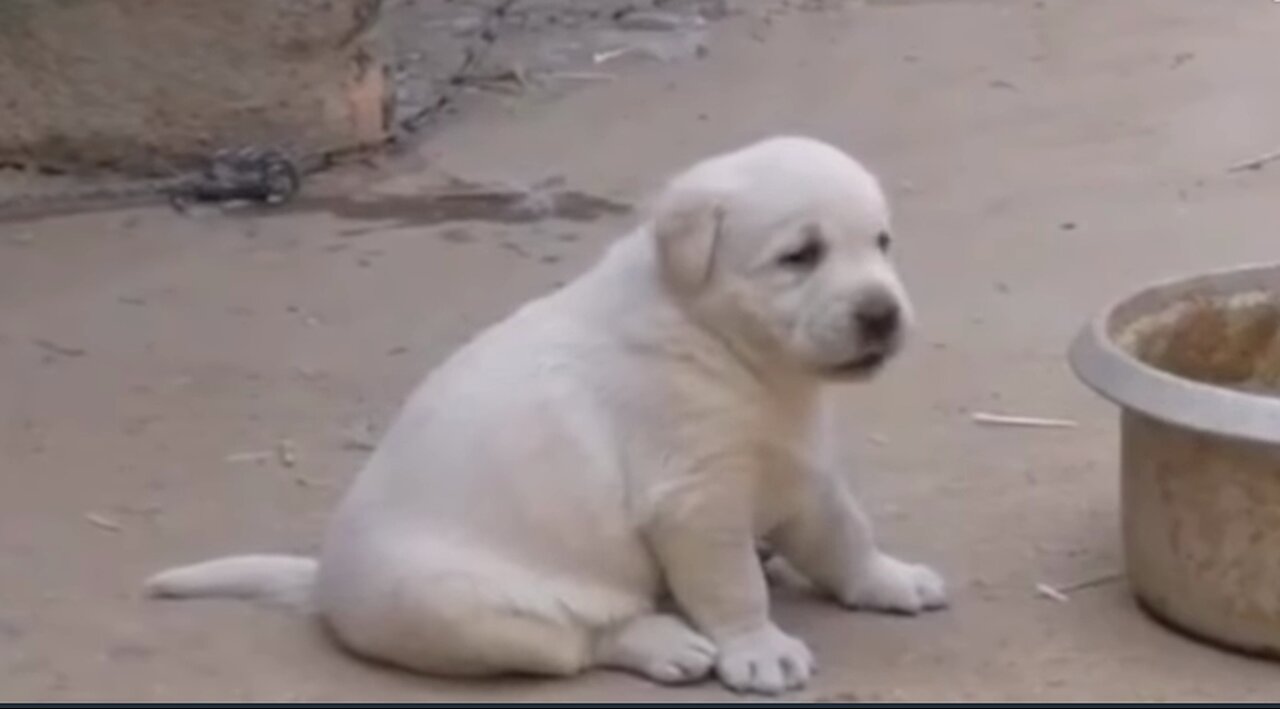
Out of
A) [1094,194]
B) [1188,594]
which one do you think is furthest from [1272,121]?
[1188,594]

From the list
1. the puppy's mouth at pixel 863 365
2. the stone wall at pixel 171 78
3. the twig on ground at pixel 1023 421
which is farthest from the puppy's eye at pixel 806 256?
the stone wall at pixel 171 78

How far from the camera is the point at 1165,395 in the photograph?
11.3 ft

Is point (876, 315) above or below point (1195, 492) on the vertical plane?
above

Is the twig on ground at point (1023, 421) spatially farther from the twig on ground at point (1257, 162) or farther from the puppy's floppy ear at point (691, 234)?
the twig on ground at point (1257, 162)

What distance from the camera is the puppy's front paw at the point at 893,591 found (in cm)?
372

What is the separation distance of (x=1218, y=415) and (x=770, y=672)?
1.97 feet

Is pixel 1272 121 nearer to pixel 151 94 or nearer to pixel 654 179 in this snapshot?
pixel 654 179

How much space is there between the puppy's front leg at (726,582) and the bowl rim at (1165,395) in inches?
18.8

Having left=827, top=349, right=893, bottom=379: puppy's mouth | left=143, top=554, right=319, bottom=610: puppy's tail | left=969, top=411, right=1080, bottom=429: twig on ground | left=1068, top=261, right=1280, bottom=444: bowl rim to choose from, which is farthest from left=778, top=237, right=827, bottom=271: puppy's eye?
left=969, top=411, right=1080, bottom=429: twig on ground

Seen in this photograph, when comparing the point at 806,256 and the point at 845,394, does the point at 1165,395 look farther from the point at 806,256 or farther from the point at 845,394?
the point at 845,394

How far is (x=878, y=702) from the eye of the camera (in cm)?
344

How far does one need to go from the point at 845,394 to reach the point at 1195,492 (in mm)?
1260

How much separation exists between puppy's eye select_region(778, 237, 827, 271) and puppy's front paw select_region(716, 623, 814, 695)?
0.44 meters

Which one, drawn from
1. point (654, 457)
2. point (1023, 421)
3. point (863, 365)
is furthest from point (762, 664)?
point (1023, 421)
